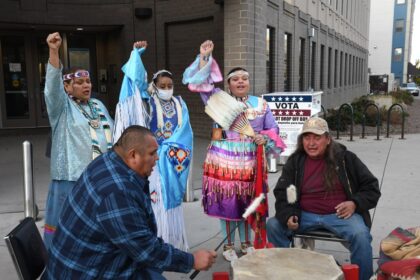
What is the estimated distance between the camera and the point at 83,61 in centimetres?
1271

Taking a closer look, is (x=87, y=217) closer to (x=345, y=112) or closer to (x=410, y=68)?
(x=345, y=112)

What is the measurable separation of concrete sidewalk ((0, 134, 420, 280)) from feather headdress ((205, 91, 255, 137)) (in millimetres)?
1280

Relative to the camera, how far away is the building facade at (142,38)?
365 inches

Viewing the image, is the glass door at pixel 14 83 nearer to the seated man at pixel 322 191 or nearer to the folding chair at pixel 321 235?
the seated man at pixel 322 191

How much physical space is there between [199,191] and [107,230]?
4.46 m

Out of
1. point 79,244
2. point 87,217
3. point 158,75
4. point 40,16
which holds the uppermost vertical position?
point 40,16

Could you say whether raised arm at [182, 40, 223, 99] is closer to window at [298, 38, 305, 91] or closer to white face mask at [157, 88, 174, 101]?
white face mask at [157, 88, 174, 101]

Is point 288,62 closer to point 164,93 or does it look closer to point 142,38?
point 142,38

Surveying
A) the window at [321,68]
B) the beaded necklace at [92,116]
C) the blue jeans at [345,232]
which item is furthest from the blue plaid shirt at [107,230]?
the window at [321,68]

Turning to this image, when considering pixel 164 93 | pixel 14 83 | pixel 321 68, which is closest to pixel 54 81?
pixel 164 93

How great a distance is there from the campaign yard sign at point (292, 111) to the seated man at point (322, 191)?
155 inches

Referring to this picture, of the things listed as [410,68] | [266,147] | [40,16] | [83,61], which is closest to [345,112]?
[83,61]

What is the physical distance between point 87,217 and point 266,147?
217 cm

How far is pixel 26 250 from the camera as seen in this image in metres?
2.25
